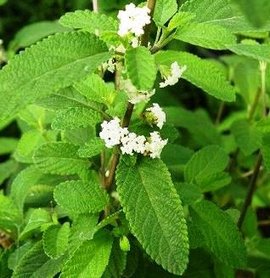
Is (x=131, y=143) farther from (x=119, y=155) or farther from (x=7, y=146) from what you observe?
(x=7, y=146)

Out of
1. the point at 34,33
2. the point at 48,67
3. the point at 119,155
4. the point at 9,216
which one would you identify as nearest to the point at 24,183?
the point at 9,216

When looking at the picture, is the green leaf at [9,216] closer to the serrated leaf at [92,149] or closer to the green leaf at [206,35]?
the serrated leaf at [92,149]

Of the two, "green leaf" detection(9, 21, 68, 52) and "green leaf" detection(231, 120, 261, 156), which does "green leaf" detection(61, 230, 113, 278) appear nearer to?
"green leaf" detection(231, 120, 261, 156)

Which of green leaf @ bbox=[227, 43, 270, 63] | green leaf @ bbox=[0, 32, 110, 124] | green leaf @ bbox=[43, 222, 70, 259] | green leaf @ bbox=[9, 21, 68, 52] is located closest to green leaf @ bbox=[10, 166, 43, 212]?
green leaf @ bbox=[43, 222, 70, 259]

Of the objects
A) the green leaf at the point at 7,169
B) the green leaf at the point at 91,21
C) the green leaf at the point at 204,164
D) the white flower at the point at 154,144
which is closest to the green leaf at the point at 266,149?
the green leaf at the point at 204,164

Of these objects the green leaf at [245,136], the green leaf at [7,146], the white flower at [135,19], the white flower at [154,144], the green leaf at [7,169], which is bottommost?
the green leaf at [7,146]

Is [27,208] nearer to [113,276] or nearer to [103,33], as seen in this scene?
[113,276]

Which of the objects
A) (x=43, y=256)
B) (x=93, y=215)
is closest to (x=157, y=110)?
(x=93, y=215)
